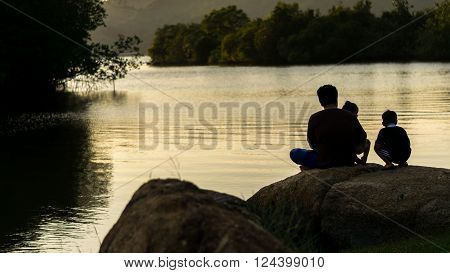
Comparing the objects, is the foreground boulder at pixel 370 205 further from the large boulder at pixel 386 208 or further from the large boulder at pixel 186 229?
the large boulder at pixel 186 229

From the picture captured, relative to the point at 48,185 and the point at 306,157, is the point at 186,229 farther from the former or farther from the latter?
the point at 48,185

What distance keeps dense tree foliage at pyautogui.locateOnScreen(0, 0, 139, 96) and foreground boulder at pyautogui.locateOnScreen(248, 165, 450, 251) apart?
4445 centimetres

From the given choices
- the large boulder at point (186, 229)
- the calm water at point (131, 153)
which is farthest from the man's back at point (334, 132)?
the large boulder at point (186, 229)

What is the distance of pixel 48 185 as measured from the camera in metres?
26.8

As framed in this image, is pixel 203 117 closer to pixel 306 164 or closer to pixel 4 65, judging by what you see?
pixel 4 65

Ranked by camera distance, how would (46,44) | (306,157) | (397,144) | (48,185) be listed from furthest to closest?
(46,44)
(48,185)
(306,157)
(397,144)

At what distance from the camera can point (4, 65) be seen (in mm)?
58688

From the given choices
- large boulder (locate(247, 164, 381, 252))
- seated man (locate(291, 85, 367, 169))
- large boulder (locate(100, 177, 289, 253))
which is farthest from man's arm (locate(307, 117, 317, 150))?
large boulder (locate(100, 177, 289, 253))

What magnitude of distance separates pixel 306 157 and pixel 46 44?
51.4 m

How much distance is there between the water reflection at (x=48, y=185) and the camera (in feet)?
64.0

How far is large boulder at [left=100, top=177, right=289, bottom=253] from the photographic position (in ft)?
25.0

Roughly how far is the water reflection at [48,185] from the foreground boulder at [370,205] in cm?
534

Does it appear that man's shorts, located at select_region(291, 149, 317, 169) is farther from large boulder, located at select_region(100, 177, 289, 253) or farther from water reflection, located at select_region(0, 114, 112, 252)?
large boulder, located at select_region(100, 177, 289, 253)

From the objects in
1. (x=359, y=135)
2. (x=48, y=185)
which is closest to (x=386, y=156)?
(x=359, y=135)
